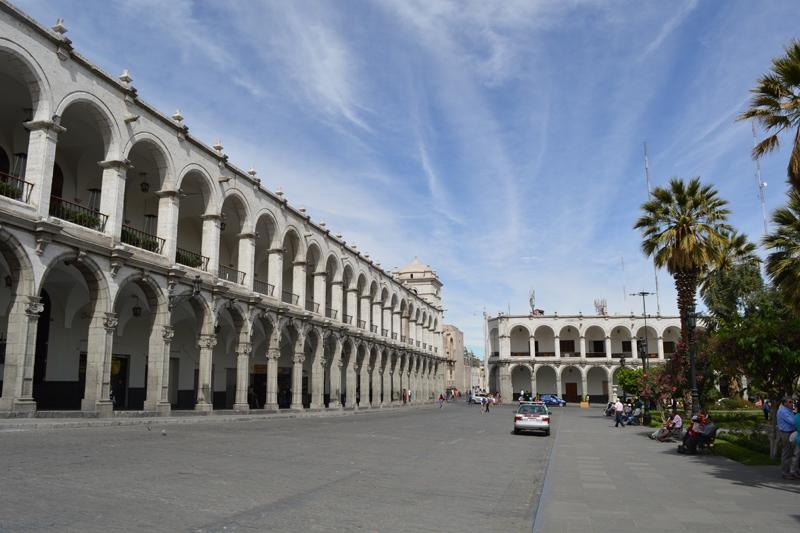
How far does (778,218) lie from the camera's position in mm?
21750

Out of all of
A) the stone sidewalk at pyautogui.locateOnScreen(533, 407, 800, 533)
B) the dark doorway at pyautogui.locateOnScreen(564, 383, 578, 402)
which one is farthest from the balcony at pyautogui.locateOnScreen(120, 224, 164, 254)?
the dark doorway at pyautogui.locateOnScreen(564, 383, 578, 402)

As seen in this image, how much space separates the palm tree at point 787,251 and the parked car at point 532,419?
371 inches

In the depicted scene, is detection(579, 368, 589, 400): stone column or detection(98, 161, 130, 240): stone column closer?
detection(98, 161, 130, 240): stone column

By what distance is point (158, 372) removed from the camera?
863 inches

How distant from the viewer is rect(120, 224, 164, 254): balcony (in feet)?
72.0

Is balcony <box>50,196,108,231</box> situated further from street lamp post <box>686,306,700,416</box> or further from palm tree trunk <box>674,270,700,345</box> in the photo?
palm tree trunk <box>674,270,700,345</box>

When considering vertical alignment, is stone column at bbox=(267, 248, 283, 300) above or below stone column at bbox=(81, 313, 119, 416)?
above

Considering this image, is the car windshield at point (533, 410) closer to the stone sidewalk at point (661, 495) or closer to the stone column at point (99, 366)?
the stone sidewalk at point (661, 495)

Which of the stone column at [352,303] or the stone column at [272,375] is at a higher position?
the stone column at [352,303]

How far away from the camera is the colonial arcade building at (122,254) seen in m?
17.2

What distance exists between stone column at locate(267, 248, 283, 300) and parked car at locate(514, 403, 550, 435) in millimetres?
13677

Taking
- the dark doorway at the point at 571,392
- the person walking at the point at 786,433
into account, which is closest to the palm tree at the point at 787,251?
the person walking at the point at 786,433

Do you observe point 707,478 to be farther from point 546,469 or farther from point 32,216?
point 32,216

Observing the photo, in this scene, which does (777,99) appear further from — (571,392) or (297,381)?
(571,392)
